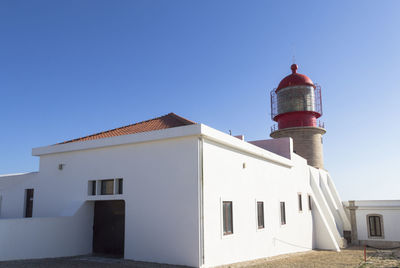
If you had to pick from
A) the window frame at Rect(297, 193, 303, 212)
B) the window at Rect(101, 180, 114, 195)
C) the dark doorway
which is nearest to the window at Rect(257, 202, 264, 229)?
the window frame at Rect(297, 193, 303, 212)

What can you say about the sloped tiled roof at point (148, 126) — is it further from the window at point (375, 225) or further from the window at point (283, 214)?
the window at point (375, 225)

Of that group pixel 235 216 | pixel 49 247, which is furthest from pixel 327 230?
pixel 49 247

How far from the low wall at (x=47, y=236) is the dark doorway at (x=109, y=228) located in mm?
220

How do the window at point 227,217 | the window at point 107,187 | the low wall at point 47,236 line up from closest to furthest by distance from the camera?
the low wall at point 47,236
the window at point 227,217
the window at point 107,187

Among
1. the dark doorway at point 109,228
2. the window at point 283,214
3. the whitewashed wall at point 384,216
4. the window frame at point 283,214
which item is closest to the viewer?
the dark doorway at point 109,228

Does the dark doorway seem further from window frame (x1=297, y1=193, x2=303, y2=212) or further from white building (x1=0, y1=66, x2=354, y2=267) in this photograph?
window frame (x1=297, y1=193, x2=303, y2=212)

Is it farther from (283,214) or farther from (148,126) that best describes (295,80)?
(148,126)

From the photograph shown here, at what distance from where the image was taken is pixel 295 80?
70.1ft

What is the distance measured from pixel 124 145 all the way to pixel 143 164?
1.00 meters

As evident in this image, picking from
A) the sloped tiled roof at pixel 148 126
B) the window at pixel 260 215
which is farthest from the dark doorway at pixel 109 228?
the window at pixel 260 215

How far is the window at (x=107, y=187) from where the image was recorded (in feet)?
32.7

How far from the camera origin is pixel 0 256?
28.2 feet

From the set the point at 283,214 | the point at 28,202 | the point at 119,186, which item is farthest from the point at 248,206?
the point at 28,202

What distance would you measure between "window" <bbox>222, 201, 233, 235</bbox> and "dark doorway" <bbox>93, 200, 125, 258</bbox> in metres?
3.31
